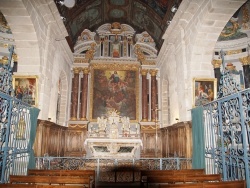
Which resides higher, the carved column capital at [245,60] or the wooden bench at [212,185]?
the carved column capital at [245,60]

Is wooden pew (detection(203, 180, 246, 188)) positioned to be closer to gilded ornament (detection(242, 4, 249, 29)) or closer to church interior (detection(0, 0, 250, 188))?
church interior (detection(0, 0, 250, 188))

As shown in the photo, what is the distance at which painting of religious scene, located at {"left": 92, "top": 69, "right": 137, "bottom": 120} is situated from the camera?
13.7 metres

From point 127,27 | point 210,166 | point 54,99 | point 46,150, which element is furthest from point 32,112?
point 127,27

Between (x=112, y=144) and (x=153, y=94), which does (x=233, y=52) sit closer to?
(x=153, y=94)

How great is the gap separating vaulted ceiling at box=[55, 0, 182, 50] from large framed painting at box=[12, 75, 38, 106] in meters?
3.51

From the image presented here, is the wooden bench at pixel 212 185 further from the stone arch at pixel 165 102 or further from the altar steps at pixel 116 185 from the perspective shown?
the stone arch at pixel 165 102

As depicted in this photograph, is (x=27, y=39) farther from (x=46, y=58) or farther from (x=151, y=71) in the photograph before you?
(x=151, y=71)

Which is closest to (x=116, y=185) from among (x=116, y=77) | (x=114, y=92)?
(x=114, y=92)

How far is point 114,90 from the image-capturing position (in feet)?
45.6

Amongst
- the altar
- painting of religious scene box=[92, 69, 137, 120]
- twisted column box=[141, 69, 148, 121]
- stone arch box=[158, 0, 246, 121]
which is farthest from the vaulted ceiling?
the altar

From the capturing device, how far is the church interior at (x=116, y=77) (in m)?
6.88

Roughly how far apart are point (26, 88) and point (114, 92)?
262 inches

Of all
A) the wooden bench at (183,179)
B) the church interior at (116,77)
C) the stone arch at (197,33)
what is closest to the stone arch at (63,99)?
the church interior at (116,77)

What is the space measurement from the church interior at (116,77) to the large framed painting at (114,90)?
59mm
